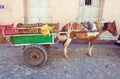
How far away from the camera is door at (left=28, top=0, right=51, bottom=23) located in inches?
317

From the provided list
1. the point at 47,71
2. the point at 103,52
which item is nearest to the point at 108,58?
the point at 103,52

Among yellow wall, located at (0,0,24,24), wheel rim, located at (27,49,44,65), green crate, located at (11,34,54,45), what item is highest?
yellow wall, located at (0,0,24,24)

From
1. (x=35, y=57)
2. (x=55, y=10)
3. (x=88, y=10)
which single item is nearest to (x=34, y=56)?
Answer: (x=35, y=57)

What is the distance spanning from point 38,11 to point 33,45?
3418 mm

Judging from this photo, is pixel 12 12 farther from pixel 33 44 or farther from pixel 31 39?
pixel 33 44

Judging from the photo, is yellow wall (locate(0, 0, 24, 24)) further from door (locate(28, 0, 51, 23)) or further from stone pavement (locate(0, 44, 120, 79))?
stone pavement (locate(0, 44, 120, 79))

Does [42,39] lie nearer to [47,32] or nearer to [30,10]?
[47,32]

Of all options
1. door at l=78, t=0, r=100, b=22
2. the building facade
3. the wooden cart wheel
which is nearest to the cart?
the wooden cart wheel

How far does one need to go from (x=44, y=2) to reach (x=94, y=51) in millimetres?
3307

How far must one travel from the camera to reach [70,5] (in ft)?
26.3

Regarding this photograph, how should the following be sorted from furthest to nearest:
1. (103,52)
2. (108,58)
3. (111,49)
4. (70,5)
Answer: (70,5) → (111,49) → (103,52) → (108,58)

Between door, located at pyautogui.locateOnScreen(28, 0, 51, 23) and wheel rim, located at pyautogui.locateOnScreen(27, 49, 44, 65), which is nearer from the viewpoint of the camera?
wheel rim, located at pyautogui.locateOnScreen(27, 49, 44, 65)

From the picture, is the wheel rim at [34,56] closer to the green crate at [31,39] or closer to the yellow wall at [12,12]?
the green crate at [31,39]

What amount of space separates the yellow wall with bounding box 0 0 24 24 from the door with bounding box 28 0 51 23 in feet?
1.45
